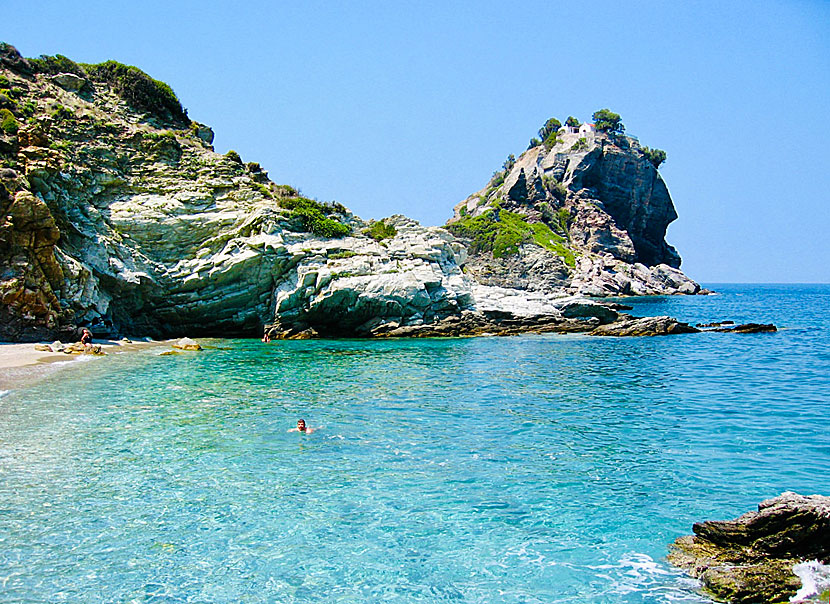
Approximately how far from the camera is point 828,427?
16.2 meters

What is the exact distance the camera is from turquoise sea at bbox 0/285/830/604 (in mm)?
8172

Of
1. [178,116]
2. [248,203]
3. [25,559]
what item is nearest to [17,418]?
[25,559]

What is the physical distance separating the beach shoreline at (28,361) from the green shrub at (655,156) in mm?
119918

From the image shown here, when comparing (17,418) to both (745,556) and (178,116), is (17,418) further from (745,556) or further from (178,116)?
→ (178,116)

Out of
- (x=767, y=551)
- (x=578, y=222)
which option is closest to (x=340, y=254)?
(x=767, y=551)

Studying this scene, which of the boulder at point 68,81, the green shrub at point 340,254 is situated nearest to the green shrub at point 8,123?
the boulder at point 68,81

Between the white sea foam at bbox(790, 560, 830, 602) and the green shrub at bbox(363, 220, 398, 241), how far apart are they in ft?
127

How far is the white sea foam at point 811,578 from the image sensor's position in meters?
7.12

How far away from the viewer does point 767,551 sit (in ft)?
25.7

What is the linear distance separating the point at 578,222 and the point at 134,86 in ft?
291

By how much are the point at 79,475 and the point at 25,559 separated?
356cm

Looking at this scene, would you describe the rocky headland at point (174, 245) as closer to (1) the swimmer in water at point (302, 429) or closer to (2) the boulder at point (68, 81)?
(2) the boulder at point (68, 81)

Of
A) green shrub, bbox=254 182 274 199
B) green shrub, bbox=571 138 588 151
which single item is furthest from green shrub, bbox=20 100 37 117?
green shrub, bbox=571 138 588 151

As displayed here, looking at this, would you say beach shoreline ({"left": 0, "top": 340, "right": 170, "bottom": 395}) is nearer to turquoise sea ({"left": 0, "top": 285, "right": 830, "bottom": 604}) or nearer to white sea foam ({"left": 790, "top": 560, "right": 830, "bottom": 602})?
turquoise sea ({"left": 0, "top": 285, "right": 830, "bottom": 604})
